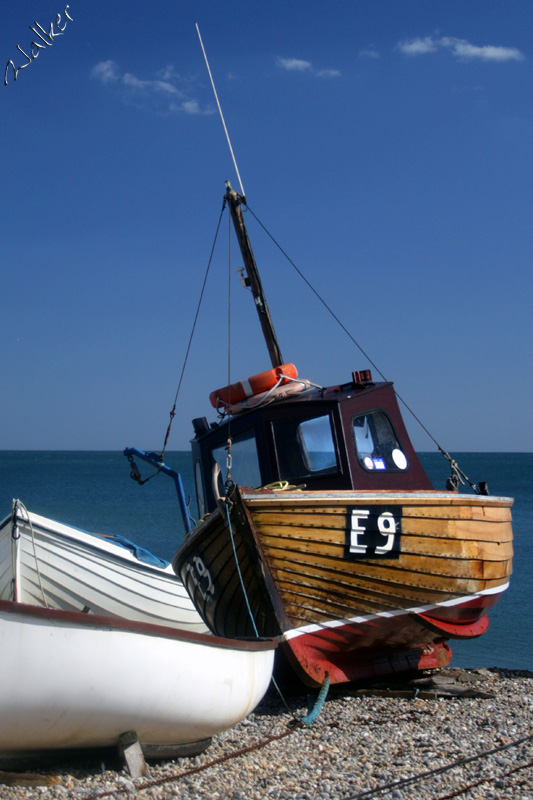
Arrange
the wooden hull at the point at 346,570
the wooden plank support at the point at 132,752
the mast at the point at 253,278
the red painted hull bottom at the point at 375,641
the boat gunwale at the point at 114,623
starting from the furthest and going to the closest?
1. the mast at the point at 253,278
2. the red painted hull bottom at the point at 375,641
3. the wooden hull at the point at 346,570
4. the wooden plank support at the point at 132,752
5. the boat gunwale at the point at 114,623

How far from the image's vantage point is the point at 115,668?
4.95 m

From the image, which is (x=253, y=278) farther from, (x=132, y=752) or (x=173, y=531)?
(x=173, y=531)

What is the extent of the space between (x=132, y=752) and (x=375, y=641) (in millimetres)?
2915

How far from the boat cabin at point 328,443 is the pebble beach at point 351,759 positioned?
219cm

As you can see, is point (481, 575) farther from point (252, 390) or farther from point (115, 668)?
point (115, 668)

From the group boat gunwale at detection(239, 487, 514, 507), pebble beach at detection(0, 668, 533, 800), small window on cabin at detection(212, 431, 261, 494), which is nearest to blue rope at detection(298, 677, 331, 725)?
pebble beach at detection(0, 668, 533, 800)

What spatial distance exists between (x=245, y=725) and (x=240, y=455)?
276 centimetres

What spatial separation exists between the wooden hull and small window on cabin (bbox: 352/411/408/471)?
0.82 m

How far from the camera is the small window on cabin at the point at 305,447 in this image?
778cm

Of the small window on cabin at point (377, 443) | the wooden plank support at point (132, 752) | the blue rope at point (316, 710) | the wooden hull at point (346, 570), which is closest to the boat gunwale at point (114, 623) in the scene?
the wooden plank support at point (132, 752)

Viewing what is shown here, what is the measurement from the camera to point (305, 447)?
25.9 feet

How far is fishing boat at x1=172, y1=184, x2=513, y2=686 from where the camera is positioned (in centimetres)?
681

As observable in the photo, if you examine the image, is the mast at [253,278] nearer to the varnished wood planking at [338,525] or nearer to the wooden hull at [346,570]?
the wooden hull at [346,570]

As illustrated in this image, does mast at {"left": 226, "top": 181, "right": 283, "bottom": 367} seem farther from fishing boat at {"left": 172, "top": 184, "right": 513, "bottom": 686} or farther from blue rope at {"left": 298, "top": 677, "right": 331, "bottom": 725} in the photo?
blue rope at {"left": 298, "top": 677, "right": 331, "bottom": 725}
